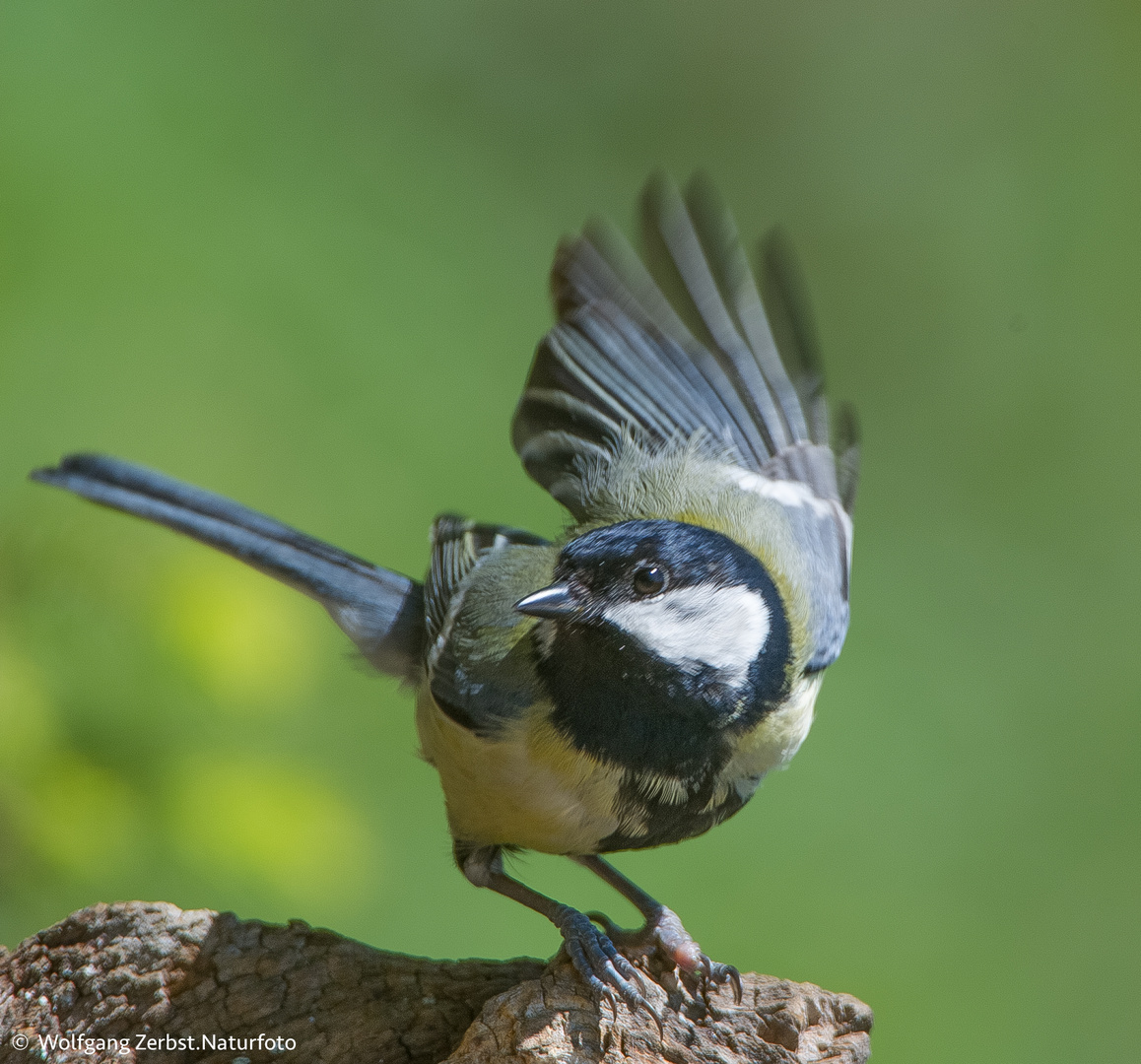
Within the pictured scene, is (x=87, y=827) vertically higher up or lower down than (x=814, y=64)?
lower down

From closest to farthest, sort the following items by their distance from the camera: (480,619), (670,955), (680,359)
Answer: (670,955)
(480,619)
(680,359)

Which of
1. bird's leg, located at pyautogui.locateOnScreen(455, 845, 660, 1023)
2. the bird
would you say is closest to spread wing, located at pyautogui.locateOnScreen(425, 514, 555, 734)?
the bird

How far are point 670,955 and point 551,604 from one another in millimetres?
502

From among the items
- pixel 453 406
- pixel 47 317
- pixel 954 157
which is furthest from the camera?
pixel 954 157

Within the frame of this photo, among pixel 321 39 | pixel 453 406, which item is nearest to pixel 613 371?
pixel 453 406

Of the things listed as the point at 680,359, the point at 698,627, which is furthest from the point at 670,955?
the point at 680,359

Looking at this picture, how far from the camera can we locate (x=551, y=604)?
1.33m

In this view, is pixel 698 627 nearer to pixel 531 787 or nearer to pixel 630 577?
pixel 630 577

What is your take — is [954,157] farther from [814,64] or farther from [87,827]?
[87,827]

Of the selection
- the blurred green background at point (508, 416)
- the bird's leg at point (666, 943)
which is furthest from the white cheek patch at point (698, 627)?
the blurred green background at point (508, 416)

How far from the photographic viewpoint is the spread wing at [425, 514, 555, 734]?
148 centimetres

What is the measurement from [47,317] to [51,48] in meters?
0.75

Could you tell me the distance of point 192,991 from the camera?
1.36 meters

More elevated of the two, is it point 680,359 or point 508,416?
point 508,416
